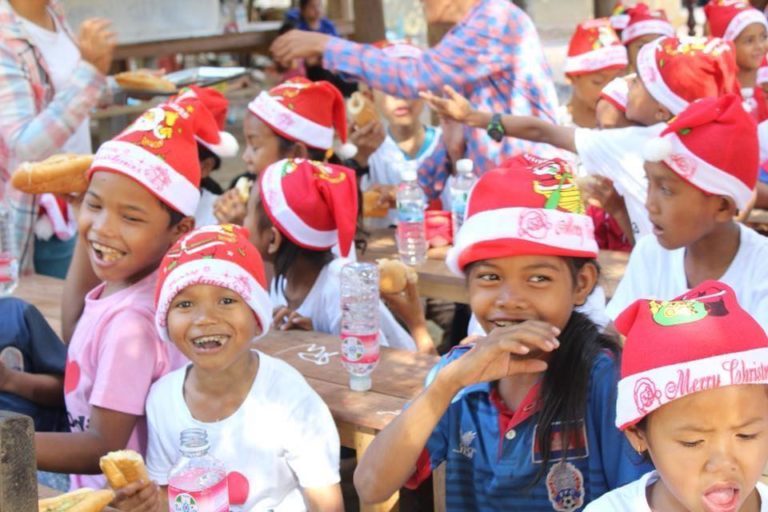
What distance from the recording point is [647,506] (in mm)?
2160

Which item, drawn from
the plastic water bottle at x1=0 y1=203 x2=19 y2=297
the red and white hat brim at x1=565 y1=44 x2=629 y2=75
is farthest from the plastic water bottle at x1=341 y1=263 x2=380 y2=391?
the red and white hat brim at x1=565 y1=44 x2=629 y2=75

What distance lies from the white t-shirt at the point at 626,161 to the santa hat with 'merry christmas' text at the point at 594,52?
1.99 metres

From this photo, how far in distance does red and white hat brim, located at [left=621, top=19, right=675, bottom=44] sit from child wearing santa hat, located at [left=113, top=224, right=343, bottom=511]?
16.5 feet

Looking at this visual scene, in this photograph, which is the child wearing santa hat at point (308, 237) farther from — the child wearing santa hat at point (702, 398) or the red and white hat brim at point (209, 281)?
the child wearing santa hat at point (702, 398)

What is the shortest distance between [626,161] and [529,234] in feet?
6.79

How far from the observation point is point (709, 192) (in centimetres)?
346

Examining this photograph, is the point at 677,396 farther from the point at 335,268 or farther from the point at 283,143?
the point at 283,143

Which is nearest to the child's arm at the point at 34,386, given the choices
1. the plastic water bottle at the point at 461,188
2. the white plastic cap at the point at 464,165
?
the plastic water bottle at the point at 461,188

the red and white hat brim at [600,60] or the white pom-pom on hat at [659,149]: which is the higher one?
the red and white hat brim at [600,60]

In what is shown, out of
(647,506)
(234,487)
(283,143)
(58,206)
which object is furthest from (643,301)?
(58,206)

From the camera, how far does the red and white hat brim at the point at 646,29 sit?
750 cm

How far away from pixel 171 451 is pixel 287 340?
0.94m

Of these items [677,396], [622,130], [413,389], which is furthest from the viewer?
[622,130]

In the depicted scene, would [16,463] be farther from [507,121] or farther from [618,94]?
[618,94]
